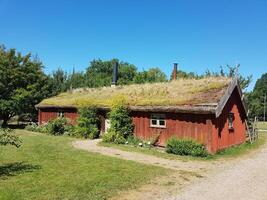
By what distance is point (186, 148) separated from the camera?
18328 mm

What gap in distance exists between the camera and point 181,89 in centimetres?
2339

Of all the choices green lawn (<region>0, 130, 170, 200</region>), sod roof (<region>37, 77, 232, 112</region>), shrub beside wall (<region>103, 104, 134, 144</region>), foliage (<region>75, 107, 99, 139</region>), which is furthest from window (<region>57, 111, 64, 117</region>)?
green lawn (<region>0, 130, 170, 200</region>)

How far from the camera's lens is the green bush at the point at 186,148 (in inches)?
704

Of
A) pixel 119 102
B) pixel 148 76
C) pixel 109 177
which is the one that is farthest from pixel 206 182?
pixel 148 76

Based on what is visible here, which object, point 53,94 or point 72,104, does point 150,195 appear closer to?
point 72,104

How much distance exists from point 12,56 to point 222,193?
30440 mm

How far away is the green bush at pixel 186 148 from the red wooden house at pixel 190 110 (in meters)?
0.62

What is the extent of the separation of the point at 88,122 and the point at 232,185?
16145mm

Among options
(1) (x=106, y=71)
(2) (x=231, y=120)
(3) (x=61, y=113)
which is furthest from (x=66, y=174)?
(1) (x=106, y=71)

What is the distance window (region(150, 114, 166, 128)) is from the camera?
835 inches

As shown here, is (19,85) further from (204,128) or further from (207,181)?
(207,181)

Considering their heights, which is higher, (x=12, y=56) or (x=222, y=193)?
(x=12, y=56)

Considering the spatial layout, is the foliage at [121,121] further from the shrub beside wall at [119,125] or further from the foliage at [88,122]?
the foliage at [88,122]

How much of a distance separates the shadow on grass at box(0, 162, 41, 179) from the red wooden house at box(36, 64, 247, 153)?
9.41 m
